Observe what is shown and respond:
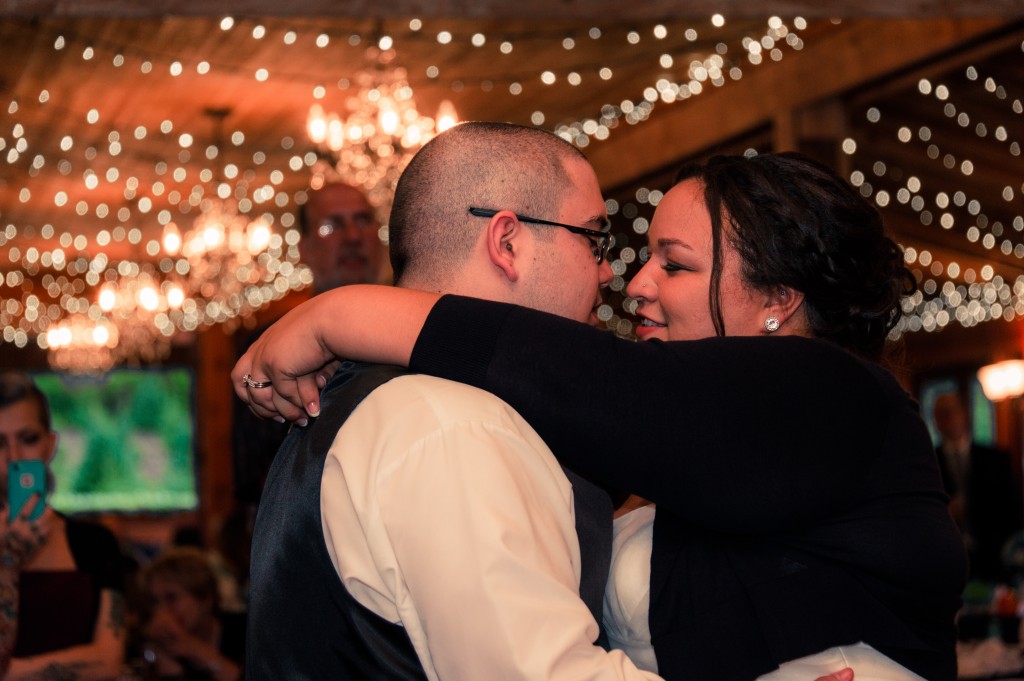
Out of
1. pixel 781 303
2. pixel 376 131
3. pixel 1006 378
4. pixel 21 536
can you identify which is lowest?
pixel 1006 378

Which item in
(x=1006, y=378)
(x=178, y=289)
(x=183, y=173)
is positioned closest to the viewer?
(x=183, y=173)

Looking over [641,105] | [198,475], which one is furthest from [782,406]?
[198,475]

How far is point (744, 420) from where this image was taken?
1403 mm

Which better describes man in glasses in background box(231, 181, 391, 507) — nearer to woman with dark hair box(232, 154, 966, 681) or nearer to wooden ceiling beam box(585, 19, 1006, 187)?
woman with dark hair box(232, 154, 966, 681)

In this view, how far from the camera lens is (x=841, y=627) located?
5.05ft

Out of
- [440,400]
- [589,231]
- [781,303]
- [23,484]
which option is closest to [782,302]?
[781,303]

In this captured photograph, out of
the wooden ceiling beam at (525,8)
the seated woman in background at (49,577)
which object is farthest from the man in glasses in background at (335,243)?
the wooden ceiling beam at (525,8)

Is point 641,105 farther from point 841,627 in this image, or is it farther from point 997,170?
point 841,627

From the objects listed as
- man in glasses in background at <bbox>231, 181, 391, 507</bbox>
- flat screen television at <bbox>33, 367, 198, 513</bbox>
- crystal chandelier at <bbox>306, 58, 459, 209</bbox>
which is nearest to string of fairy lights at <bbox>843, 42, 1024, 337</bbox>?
man in glasses in background at <bbox>231, 181, 391, 507</bbox>

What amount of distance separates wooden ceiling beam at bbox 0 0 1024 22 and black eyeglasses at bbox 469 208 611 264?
2.29 meters

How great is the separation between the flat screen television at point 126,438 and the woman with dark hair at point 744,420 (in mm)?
14776

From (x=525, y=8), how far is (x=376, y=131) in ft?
9.54

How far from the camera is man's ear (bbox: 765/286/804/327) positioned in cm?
186

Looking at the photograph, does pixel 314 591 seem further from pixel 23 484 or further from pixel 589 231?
pixel 23 484
